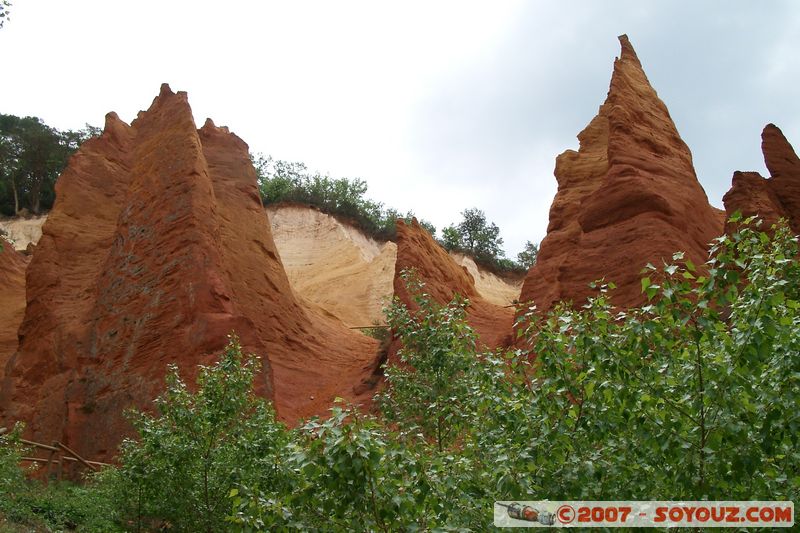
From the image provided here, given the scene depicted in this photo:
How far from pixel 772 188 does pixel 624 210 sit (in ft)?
13.2

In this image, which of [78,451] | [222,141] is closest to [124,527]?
[78,451]

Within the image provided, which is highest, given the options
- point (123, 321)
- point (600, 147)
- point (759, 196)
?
point (600, 147)

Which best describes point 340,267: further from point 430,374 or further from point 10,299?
point 430,374

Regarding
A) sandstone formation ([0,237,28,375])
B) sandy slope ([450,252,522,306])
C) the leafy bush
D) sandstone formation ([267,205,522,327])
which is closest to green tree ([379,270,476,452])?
the leafy bush

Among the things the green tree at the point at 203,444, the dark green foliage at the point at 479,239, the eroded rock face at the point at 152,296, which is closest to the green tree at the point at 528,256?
the dark green foliage at the point at 479,239

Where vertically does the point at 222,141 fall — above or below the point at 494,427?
above

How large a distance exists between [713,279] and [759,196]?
14667mm

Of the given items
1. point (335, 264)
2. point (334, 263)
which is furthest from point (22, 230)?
point (335, 264)

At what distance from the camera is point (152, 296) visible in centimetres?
1989

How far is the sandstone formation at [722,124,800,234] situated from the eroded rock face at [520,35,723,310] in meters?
1.12

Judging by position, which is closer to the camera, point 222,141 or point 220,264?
point 220,264

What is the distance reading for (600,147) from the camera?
79.0 ft

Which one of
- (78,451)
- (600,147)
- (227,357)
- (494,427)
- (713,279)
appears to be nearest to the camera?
(713,279)

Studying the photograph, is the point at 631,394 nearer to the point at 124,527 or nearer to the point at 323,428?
the point at 323,428
